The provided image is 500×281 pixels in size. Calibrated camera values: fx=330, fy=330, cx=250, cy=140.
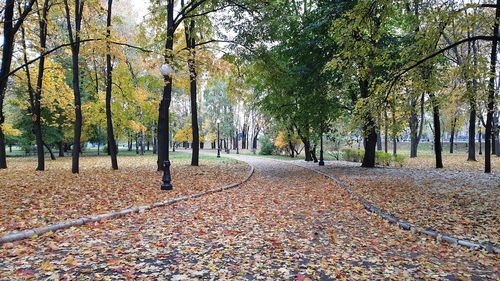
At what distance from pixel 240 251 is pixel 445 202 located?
575cm

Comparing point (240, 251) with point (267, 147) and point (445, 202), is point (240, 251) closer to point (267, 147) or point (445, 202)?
point (445, 202)

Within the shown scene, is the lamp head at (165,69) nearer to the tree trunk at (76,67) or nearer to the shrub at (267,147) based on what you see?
the tree trunk at (76,67)

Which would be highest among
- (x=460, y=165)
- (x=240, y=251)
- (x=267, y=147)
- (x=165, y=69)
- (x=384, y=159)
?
(x=165, y=69)

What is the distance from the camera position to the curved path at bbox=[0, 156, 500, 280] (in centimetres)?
401

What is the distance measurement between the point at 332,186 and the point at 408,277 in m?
8.41

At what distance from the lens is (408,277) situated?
3.93 meters

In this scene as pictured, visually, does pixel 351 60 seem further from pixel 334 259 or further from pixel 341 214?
pixel 334 259

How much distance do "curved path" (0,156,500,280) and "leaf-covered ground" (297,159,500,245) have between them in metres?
0.75

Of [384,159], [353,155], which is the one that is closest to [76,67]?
[384,159]

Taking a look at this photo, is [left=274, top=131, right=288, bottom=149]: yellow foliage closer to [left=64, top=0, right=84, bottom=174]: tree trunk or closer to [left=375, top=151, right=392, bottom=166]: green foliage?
[left=375, top=151, right=392, bottom=166]: green foliage

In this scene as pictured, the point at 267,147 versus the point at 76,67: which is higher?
the point at 76,67

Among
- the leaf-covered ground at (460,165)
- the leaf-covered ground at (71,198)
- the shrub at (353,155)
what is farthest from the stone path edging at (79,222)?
the shrub at (353,155)

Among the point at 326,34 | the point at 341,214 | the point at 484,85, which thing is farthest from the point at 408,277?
the point at 326,34

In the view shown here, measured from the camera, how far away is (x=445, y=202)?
795 cm
